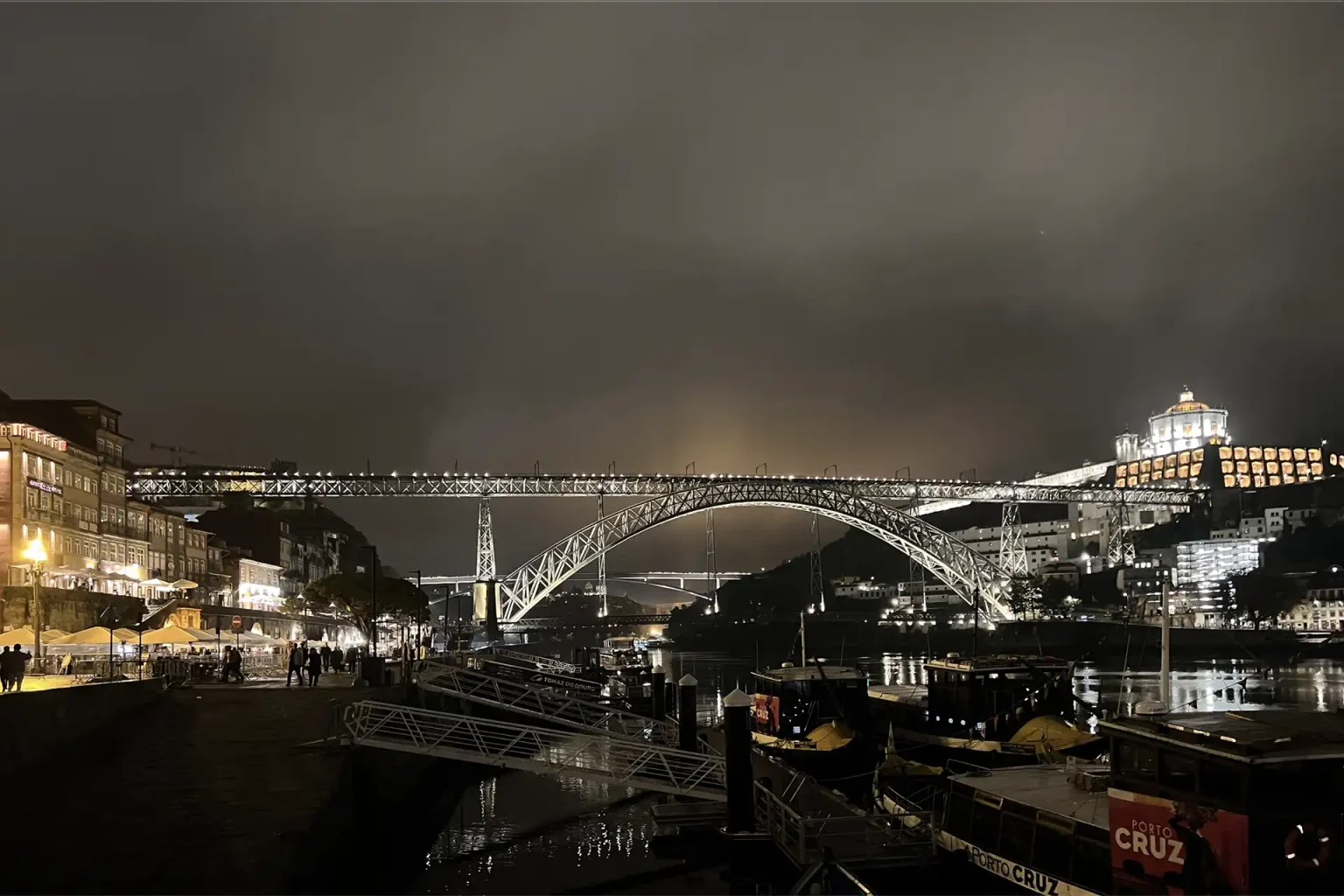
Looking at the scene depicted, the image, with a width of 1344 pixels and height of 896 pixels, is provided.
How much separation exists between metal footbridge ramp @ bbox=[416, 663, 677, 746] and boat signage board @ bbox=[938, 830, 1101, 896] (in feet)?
31.9

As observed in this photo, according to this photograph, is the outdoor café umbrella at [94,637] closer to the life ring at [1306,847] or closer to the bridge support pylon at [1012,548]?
the life ring at [1306,847]

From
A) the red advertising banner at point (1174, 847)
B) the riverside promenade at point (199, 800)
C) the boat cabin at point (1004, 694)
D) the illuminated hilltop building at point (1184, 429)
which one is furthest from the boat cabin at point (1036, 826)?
the illuminated hilltop building at point (1184, 429)

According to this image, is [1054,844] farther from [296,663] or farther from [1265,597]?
[1265,597]

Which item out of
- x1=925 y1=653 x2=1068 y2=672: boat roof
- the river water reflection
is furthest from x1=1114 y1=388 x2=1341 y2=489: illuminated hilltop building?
the river water reflection

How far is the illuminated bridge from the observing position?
A: 2635 inches

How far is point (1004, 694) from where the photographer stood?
71.4 feet

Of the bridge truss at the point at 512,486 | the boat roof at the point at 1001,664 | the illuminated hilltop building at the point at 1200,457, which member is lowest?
the boat roof at the point at 1001,664

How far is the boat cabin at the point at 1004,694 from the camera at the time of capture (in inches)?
838

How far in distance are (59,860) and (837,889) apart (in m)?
8.37

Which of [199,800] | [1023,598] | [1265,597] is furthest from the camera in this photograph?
[1265,597]

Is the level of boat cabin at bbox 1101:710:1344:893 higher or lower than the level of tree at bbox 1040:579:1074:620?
higher

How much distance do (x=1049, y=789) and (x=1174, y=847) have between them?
3467 mm

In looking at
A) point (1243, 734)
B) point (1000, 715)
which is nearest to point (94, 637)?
point (1000, 715)

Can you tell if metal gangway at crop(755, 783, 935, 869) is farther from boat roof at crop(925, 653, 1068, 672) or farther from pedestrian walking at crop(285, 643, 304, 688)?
pedestrian walking at crop(285, 643, 304, 688)
